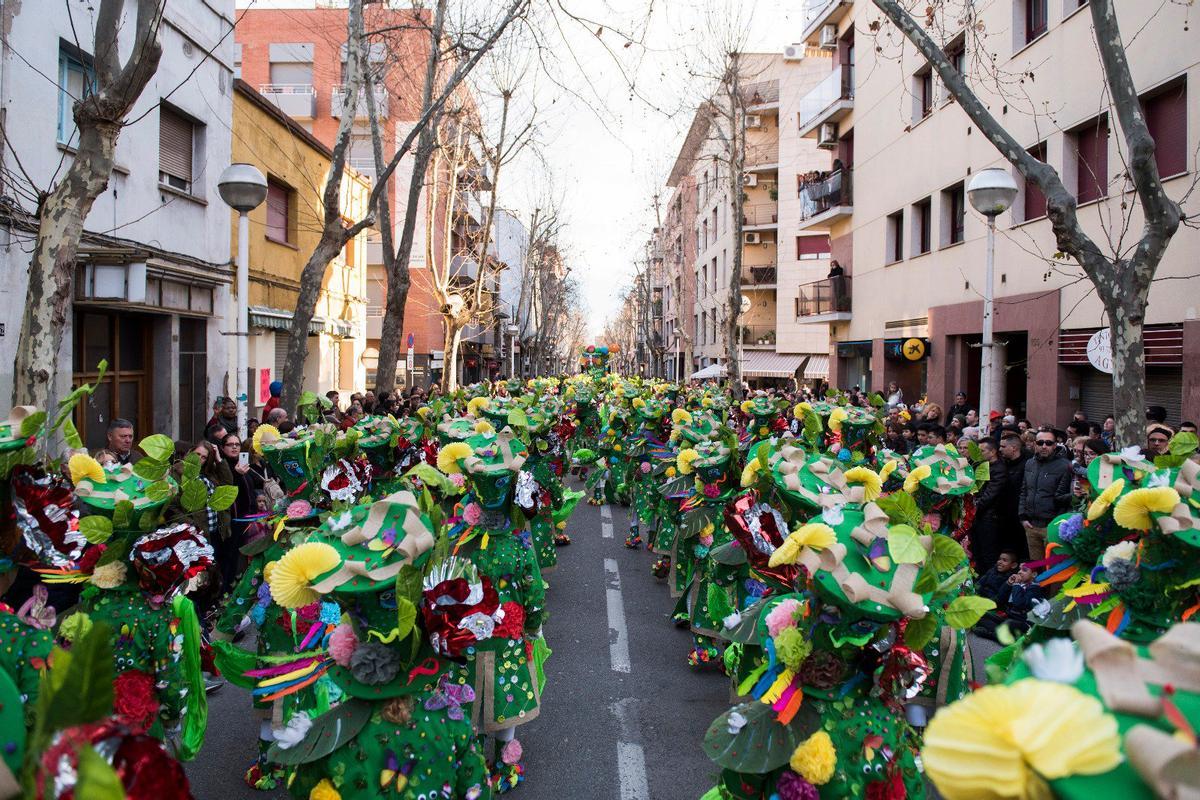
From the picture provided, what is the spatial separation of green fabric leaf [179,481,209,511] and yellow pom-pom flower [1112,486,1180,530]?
4059 millimetres

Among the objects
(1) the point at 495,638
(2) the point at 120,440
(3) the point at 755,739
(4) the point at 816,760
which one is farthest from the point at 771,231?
(4) the point at 816,760

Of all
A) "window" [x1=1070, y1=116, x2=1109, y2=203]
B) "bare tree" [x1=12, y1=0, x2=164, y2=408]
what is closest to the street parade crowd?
"bare tree" [x1=12, y1=0, x2=164, y2=408]

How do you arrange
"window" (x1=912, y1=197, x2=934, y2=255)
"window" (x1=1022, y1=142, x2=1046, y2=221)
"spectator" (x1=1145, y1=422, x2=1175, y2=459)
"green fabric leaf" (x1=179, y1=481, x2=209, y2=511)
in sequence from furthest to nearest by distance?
"window" (x1=912, y1=197, x2=934, y2=255) < "window" (x1=1022, y1=142, x2=1046, y2=221) < "spectator" (x1=1145, y1=422, x2=1175, y2=459) < "green fabric leaf" (x1=179, y1=481, x2=209, y2=511)

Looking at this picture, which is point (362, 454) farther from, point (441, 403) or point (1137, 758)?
point (1137, 758)

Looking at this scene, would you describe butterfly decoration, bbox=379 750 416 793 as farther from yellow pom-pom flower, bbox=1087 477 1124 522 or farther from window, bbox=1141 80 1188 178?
window, bbox=1141 80 1188 178

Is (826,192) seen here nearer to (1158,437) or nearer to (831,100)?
(831,100)

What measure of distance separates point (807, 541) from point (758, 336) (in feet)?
124

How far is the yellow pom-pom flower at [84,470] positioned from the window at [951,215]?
659 inches

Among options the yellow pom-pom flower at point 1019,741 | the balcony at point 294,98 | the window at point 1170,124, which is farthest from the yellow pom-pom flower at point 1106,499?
the balcony at point 294,98

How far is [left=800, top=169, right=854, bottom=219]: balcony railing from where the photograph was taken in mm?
23391

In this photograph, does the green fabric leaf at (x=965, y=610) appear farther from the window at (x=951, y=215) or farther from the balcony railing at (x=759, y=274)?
the balcony railing at (x=759, y=274)

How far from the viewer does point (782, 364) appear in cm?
3544

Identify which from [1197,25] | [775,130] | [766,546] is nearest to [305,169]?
[1197,25]

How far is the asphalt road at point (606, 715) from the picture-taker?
487cm
